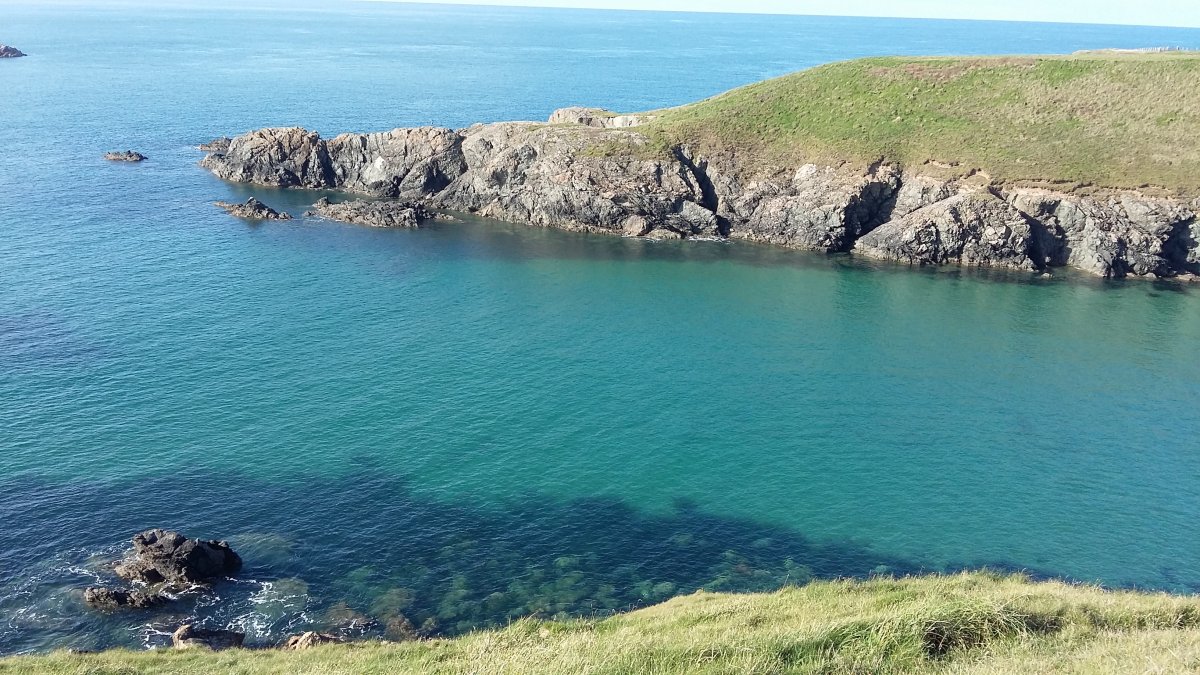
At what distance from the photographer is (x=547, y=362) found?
77750mm

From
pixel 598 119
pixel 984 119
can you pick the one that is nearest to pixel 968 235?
pixel 984 119

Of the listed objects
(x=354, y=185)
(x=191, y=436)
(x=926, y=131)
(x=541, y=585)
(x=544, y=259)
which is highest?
(x=926, y=131)

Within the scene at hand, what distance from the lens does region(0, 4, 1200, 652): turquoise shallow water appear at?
50.8 meters

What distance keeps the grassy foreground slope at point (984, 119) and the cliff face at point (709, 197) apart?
3.90 metres

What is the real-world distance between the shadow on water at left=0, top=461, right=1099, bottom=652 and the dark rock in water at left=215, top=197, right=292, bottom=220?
71042 mm

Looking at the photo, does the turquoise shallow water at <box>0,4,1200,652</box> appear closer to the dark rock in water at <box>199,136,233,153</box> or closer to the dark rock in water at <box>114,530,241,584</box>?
the dark rock in water at <box>114,530,241,584</box>

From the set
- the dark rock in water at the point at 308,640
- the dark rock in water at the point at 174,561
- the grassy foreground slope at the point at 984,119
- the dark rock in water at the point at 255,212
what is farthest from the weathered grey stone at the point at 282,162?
the dark rock in water at the point at 308,640

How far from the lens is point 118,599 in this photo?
46156 millimetres

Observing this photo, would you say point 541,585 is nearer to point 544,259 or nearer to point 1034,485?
point 1034,485

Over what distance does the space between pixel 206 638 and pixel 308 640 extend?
6.11m

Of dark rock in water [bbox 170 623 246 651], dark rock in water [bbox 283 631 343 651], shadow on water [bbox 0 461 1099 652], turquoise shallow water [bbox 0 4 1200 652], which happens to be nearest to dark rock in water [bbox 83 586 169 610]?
shadow on water [bbox 0 461 1099 652]

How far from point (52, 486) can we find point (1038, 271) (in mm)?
105778

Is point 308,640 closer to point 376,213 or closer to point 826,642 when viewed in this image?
point 826,642

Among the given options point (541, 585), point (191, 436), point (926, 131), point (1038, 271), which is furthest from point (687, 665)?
point (926, 131)
